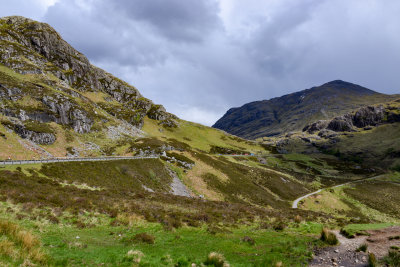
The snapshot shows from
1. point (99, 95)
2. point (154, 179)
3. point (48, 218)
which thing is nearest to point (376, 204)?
point (154, 179)

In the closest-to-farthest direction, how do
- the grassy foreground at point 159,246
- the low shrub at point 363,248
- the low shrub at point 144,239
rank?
the grassy foreground at point 159,246, the low shrub at point 363,248, the low shrub at point 144,239

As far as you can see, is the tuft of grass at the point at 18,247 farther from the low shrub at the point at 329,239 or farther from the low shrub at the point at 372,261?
the low shrub at the point at 329,239

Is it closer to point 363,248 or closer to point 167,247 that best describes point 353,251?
point 363,248

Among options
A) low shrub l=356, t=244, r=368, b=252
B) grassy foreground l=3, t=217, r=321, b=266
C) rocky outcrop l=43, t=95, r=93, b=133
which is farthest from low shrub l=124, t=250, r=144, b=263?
rocky outcrop l=43, t=95, r=93, b=133

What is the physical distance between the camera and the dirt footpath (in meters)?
12.0

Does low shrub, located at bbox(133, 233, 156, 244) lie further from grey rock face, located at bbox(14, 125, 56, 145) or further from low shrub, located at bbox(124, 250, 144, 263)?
grey rock face, located at bbox(14, 125, 56, 145)

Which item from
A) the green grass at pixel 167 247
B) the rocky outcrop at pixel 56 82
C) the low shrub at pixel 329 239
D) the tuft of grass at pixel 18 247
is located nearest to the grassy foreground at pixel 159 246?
the green grass at pixel 167 247

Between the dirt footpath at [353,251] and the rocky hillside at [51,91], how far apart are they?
64.5 meters

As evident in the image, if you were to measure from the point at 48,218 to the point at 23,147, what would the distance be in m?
36.6

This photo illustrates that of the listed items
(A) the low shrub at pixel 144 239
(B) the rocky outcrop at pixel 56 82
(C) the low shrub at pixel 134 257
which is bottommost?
(A) the low shrub at pixel 144 239

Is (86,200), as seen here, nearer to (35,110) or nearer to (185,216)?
(185,216)

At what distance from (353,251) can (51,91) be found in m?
95.3

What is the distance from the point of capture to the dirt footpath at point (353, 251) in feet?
39.4

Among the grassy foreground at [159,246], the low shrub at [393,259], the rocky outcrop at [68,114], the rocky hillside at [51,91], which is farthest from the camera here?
the rocky outcrop at [68,114]
